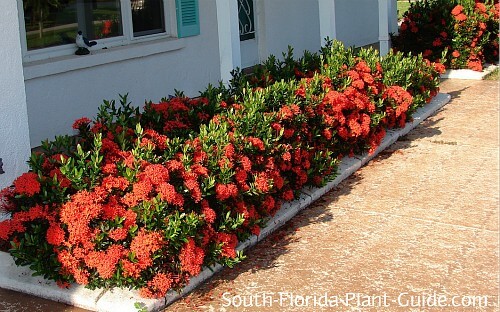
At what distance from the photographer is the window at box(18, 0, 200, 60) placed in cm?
809

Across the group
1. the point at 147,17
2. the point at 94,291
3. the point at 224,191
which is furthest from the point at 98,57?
the point at 94,291

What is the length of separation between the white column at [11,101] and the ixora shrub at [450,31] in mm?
7404

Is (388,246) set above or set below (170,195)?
below

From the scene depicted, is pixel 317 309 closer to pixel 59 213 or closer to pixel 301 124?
pixel 59 213

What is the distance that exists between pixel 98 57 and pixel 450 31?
5584 millimetres

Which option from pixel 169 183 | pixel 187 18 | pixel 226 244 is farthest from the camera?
pixel 187 18

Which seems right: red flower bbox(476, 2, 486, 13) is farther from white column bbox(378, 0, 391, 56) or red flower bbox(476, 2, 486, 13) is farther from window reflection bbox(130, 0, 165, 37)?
window reflection bbox(130, 0, 165, 37)

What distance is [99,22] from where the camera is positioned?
29.1ft

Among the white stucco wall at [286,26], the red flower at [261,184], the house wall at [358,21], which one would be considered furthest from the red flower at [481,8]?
the red flower at [261,184]

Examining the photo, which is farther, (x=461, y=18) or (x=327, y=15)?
(x=461, y=18)

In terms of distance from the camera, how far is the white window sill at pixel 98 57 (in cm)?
782

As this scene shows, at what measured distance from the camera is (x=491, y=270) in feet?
16.3

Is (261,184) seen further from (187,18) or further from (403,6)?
(403,6)

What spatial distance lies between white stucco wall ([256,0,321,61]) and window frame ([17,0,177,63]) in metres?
2.55
